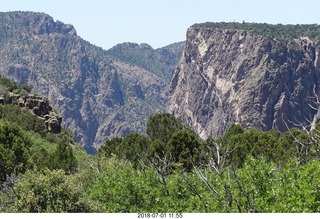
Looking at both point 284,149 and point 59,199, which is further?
point 284,149

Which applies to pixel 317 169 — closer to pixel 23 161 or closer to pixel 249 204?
pixel 249 204

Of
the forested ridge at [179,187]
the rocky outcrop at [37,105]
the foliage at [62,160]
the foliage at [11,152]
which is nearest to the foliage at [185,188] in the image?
the forested ridge at [179,187]

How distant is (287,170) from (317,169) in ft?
4.75

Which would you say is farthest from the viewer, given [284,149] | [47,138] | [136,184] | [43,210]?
[47,138]

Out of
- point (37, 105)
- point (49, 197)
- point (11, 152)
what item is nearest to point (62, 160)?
point (11, 152)

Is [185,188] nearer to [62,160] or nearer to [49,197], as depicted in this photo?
[49,197]

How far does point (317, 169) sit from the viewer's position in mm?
18000

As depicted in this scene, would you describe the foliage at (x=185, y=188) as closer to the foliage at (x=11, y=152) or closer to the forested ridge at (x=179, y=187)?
the forested ridge at (x=179, y=187)

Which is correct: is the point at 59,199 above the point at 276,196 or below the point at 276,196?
below

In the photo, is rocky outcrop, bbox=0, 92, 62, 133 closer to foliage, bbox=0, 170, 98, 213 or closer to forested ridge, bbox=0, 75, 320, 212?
forested ridge, bbox=0, 75, 320, 212

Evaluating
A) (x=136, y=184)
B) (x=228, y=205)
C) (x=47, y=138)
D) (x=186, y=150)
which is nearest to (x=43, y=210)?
(x=136, y=184)

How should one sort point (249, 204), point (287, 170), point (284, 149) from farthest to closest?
point (284, 149) → point (287, 170) → point (249, 204)

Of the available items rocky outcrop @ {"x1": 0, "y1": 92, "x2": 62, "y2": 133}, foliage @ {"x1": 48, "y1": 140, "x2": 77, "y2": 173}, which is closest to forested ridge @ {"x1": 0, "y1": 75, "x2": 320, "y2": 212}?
foliage @ {"x1": 48, "y1": 140, "x2": 77, "y2": 173}

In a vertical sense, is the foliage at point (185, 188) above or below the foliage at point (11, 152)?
above
